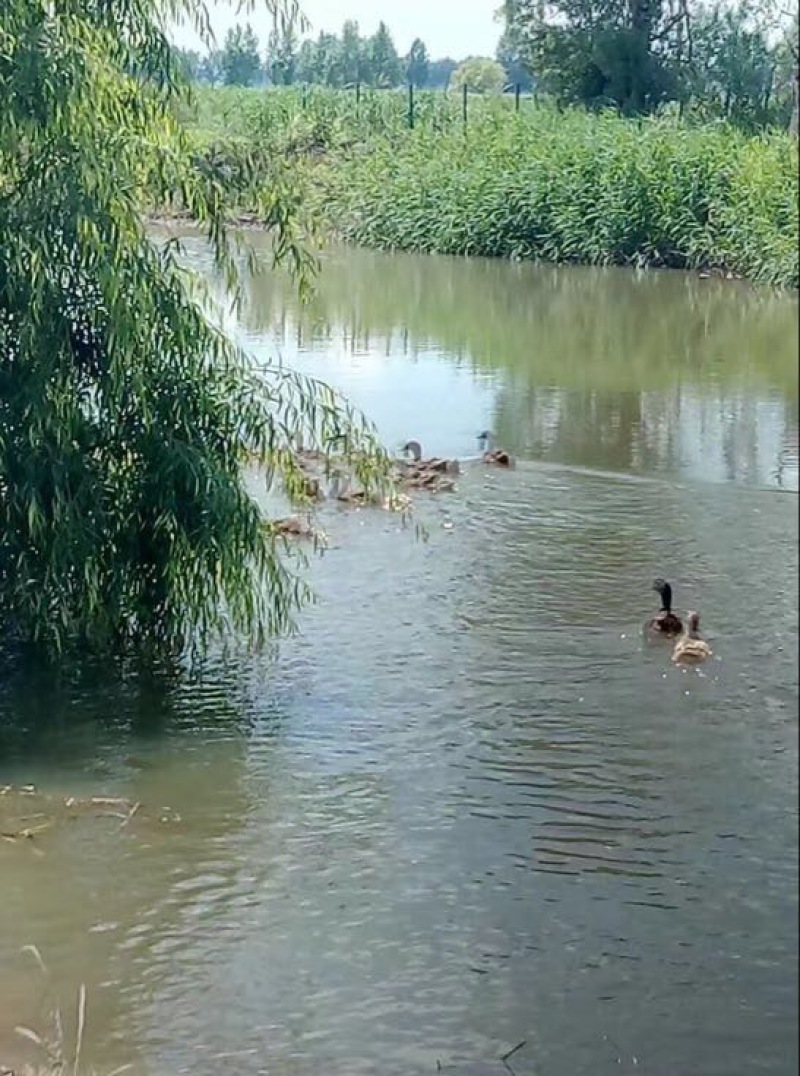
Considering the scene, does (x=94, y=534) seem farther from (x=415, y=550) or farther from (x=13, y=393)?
(x=415, y=550)

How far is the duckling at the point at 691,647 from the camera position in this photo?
6.84 meters

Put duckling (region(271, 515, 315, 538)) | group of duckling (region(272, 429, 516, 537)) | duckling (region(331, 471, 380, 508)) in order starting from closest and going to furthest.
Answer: duckling (region(271, 515, 315, 538)) < group of duckling (region(272, 429, 516, 537)) < duckling (region(331, 471, 380, 508))

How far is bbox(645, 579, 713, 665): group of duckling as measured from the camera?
6852 mm

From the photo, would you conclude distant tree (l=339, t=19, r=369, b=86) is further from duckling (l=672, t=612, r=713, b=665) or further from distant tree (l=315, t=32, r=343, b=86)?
duckling (l=672, t=612, r=713, b=665)

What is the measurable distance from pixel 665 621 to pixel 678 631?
0.07 m

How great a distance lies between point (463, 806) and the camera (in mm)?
5512

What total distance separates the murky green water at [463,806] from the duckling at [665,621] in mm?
121

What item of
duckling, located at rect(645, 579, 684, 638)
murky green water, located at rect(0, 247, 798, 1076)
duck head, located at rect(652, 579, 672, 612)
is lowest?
murky green water, located at rect(0, 247, 798, 1076)

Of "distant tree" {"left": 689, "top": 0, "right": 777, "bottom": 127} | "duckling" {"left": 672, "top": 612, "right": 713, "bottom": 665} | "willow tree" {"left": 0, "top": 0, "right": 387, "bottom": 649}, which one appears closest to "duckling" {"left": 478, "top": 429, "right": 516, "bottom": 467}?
"duckling" {"left": 672, "top": 612, "right": 713, "bottom": 665}

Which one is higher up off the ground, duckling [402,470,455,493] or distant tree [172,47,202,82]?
distant tree [172,47,202,82]

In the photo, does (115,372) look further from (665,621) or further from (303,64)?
(303,64)

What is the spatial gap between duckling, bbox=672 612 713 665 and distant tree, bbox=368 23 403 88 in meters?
4.18

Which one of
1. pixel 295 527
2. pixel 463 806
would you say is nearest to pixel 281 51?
pixel 295 527

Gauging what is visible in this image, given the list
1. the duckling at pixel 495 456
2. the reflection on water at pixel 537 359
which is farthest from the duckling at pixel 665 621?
the duckling at pixel 495 456
